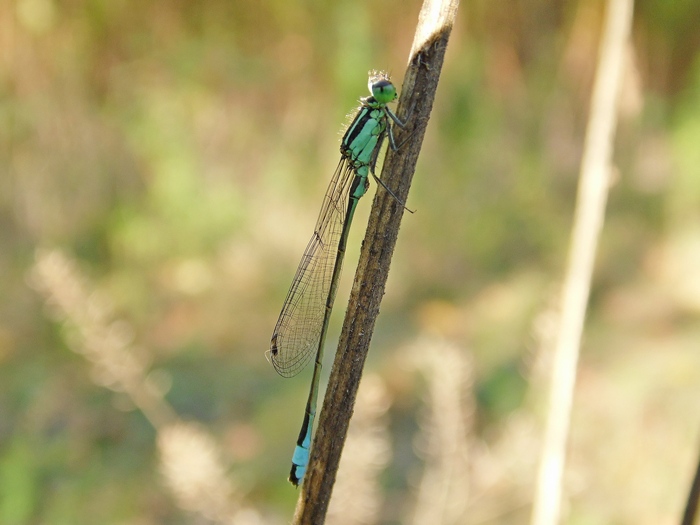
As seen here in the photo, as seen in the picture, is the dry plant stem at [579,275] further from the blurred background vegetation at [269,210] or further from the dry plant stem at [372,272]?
the blurred background vegetation at [269,210]

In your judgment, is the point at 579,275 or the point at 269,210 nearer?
the point at 579,275

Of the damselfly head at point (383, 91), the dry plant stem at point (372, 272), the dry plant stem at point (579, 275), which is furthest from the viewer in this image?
the damselfly head at point (383, 91)

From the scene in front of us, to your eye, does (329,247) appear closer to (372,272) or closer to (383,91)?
(383,91)

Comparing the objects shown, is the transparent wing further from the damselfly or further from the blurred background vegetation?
the blurred background vegetation

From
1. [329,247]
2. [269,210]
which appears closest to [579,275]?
[329,247]

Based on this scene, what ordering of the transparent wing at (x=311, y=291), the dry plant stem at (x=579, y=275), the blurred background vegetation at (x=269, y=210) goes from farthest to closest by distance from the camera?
the blurred background vegetation at (x=269, y=210) < the transparent wing at (x=311, y=291) < the dry plant stem at (x=579, y=275)

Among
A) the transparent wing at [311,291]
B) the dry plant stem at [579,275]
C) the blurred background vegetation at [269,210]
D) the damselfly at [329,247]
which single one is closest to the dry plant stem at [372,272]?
the dry plant stem at [579,275]
